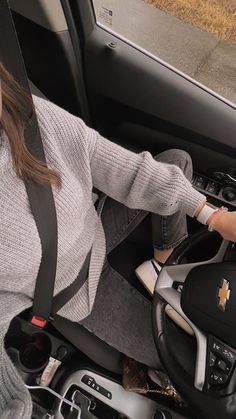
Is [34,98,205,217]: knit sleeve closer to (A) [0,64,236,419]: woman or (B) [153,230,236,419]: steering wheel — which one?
(A) [0,64,236,419]: woman

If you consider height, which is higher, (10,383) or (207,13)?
(207,13)

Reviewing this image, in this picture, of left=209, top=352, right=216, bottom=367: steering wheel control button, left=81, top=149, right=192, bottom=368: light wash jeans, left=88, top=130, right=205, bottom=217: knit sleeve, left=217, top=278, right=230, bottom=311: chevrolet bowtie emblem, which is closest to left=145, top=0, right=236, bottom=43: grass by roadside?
left=81, top=149, right=192, bottom=368: light wash jeans

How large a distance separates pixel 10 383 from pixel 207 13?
102 centimetres

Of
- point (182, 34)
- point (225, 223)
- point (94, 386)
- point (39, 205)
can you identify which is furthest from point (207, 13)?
point (94, 386)

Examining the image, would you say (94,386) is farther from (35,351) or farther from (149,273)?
(149,273)

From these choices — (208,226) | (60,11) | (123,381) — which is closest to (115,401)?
(123,381)

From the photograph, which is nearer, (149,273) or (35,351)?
(149,273)

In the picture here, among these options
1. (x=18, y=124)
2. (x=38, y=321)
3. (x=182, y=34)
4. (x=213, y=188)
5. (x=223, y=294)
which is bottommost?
(x=38, y=321)

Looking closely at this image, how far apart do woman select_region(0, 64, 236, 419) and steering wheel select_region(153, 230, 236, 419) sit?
0.33 ft

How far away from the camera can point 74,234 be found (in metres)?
1.05

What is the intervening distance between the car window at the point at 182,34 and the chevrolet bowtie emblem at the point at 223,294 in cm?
58

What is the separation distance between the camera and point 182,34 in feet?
4.38

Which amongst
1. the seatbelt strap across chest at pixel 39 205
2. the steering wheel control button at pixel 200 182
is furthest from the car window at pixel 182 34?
the seatbelt strap across chest at pixel 39 205

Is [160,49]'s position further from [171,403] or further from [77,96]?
[171,403]
